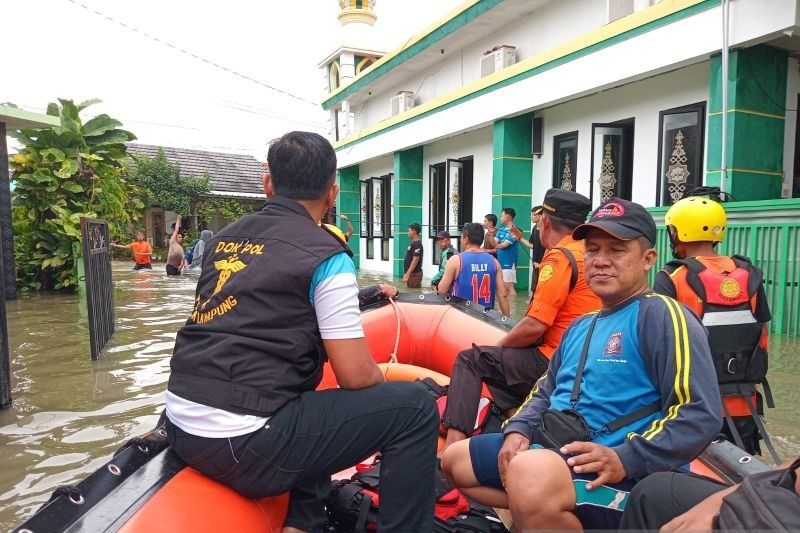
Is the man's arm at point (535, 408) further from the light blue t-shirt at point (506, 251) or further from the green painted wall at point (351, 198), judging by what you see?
the green painted wall at point (351, 198)

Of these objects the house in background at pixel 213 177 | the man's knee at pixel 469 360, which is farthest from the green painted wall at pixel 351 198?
the man's knee at pixel 469 360

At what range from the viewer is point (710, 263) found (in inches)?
90.7

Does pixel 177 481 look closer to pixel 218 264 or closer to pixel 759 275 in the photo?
pixel 218 264

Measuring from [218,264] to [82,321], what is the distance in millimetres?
7211

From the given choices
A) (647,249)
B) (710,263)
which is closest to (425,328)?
(710,263)

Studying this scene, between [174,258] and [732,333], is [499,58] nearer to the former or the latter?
[732,333]

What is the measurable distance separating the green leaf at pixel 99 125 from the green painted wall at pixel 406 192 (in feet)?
20.4

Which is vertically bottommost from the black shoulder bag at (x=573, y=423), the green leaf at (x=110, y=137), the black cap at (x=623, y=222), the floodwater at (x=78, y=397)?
the floodwater at (x=78, y=397)

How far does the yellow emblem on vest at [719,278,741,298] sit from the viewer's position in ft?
7.31

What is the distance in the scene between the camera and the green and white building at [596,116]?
5.69m

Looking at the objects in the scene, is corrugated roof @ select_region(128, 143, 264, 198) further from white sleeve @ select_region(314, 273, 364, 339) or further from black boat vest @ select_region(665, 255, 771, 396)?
white sleeve @ select_region(314, 273, 364, 339)

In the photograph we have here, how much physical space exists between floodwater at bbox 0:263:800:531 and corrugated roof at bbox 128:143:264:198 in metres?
15.1

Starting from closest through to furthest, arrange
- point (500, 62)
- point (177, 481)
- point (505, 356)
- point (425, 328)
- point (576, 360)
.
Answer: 1. point (177, 481)
2. point (576, 360)
3. point (505, 356)
4. point (425, 328)
5. point (500, 62)

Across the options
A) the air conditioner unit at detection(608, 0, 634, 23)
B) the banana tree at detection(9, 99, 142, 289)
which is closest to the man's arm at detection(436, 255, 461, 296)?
the air conditioner unit at detection(608, 0, 634, 23)
